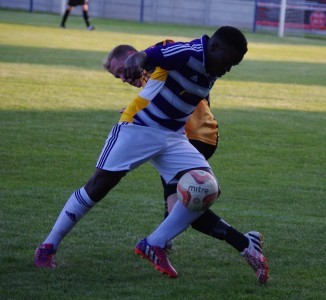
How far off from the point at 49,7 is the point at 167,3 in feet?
20.5

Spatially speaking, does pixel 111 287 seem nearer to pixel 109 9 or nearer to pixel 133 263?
pixel 133 263

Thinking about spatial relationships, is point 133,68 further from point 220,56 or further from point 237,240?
point 237,240

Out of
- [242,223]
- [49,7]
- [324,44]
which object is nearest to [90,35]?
[324,44]

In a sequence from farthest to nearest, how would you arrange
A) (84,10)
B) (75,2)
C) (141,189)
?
(75,2) → (84,10) → (141,189)

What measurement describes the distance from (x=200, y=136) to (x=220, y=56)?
1.20 m

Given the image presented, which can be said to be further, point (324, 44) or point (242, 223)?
point (324, 44)

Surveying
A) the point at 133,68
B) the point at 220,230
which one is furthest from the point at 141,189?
the point at 133,68

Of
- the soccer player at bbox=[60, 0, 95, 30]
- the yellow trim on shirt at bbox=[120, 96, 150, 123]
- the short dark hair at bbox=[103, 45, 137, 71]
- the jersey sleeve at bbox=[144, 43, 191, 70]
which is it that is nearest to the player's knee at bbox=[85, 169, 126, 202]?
the yellow trim on shirt at bbox=[120, 96, 150, 123]

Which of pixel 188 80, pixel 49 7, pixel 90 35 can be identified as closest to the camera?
pixel 188 80

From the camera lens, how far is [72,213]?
21.0 ft

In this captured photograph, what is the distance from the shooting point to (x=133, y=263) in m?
6.57

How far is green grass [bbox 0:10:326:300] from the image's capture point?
6.06m

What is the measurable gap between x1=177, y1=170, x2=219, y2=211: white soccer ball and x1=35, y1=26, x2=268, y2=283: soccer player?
98mm

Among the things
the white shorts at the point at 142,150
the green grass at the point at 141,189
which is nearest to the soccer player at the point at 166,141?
the white shorts at the point at 142,150
